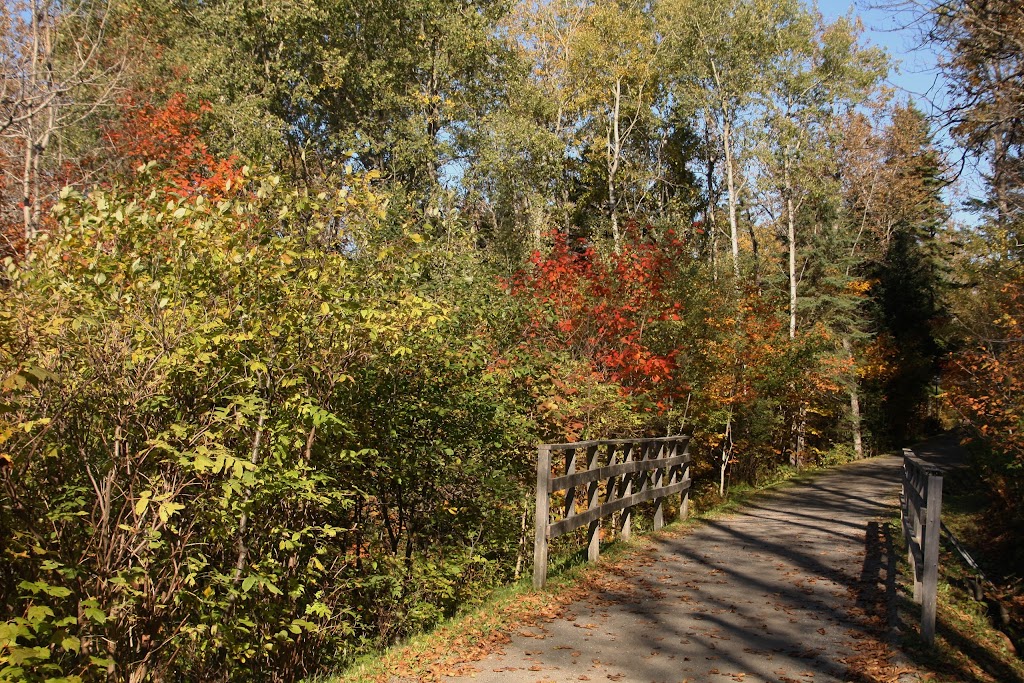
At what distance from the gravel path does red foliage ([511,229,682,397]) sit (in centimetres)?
391

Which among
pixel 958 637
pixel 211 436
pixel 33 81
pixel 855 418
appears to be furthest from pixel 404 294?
pixel 855 418

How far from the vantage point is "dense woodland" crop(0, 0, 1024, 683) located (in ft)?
18.6

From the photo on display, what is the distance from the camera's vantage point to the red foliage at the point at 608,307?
50.5 feet

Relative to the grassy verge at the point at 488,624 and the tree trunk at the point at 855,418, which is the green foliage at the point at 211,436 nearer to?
the grassy verge at the point at 488,624

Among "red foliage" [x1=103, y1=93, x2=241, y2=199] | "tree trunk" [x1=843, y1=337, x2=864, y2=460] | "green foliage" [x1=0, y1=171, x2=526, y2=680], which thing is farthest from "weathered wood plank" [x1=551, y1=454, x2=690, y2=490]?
"tree trunk" [x1=843, y1=337, x2=864, y2=460]

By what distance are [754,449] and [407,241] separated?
19.1 m

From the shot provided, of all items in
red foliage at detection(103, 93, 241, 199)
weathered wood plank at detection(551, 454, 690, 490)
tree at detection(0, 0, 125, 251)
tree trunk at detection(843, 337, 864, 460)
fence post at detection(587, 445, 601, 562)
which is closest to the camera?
weathered wood plank at detection(551, 454, 690, 490)

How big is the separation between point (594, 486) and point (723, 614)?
247 cm

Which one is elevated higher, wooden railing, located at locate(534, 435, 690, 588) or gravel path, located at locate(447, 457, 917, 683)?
wooden railing, located at locate(534, 435, 690, 588)

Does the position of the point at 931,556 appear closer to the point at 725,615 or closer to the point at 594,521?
the point at 725,615

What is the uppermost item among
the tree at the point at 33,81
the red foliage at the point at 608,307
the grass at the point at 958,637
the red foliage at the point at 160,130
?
the red foliage at the point at 160,130

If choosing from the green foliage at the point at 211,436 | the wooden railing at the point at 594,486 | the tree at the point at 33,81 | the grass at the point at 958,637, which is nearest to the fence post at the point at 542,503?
the wooden railing at the point at 594,486

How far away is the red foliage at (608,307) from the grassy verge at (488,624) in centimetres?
503

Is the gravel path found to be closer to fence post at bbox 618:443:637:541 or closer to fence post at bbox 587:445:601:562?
fence post at bbox 587:445:601:562
